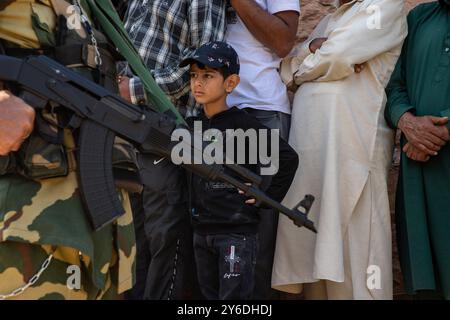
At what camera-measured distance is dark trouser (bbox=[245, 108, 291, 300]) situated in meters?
3.26

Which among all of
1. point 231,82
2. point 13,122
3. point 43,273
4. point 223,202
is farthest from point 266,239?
point 13,122

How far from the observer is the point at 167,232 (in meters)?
3.29

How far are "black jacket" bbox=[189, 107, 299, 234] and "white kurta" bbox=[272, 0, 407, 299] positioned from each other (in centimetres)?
20

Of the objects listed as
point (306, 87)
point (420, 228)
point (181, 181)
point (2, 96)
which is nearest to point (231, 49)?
point (306, 87)

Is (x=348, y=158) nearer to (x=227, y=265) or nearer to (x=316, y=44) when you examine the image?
(x=316, y=44)

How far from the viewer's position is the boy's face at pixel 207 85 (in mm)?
3098

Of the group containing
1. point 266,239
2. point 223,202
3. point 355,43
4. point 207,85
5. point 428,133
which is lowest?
point 266,239

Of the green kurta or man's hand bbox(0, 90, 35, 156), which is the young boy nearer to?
the green kurta

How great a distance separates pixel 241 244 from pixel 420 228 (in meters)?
0.82

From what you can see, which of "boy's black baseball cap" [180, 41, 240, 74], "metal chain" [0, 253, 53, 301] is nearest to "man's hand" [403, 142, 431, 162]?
"boy's black baseball cap" [180, 41, 240, 74]

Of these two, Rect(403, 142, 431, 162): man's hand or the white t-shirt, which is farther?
the white t-shirt

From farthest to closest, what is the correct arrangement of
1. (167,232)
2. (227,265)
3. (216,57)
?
(167,232)
(216,57)
(227,265)

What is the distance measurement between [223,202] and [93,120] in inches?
43.0

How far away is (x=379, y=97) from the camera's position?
326 centimetres
